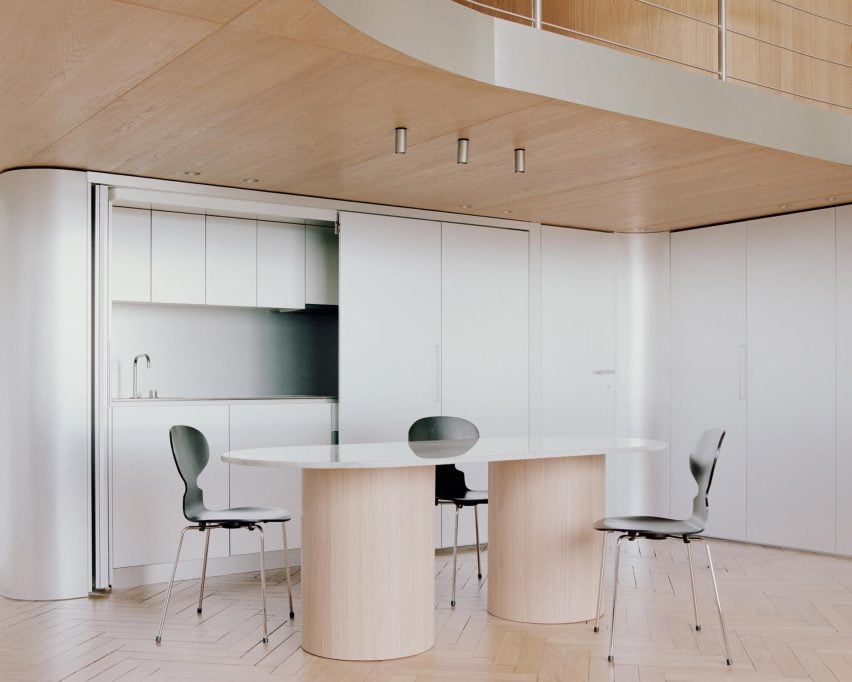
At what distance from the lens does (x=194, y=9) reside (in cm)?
306

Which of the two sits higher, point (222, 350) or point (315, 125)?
point (315, 125)

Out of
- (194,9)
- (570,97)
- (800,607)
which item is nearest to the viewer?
(194,9)

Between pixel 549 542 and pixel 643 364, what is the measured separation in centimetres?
330

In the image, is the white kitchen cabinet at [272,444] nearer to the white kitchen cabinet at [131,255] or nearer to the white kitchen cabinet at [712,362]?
the white kitchen cabinet at [131,255]

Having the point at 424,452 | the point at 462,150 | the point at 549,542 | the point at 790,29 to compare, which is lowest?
the point at 549,542

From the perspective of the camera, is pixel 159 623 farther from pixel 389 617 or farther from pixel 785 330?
pixel 785 330

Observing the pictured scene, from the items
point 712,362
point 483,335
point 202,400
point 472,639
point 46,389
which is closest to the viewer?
point 472,639

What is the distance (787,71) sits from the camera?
19.4ft

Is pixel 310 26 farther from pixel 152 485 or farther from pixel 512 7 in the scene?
pixel 512 7

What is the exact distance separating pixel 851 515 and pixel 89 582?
477cm

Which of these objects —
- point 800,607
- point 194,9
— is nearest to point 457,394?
point 800,607

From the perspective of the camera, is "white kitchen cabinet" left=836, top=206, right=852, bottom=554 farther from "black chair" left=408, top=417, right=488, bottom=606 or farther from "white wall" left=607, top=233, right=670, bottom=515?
"black chair" left=408, top=417, right=488, bottom=606

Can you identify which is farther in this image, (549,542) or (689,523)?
(549,542)

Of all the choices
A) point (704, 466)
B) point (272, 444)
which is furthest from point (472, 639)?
point (272, 444)
